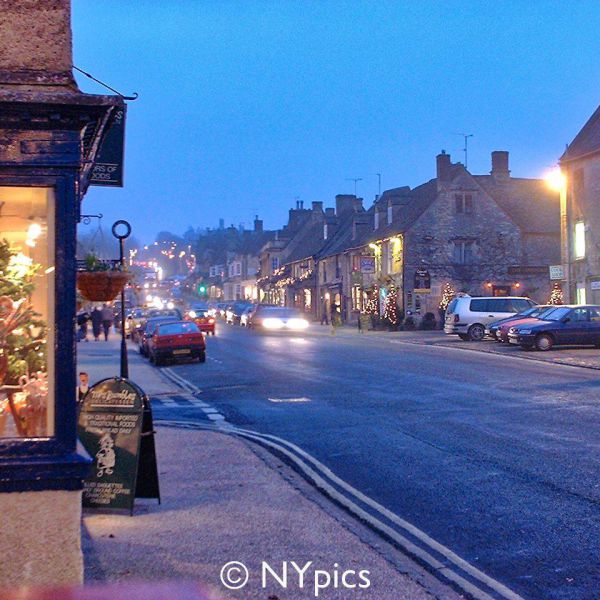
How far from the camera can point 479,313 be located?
125 feet

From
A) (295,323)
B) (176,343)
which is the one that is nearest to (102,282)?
(176,343)

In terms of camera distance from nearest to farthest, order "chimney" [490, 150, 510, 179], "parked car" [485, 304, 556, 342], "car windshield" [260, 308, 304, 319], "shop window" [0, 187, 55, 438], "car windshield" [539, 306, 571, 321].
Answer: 1. "shop window" [0, 187, 55, 438]
2. "car windshield" [539, 306, 571, 321]
3. "parked car" [485, 304, 556, 342]
4. "car windshield" [260, 308, 304, 319]
5. "chimney" [490, 150, 510, 179]

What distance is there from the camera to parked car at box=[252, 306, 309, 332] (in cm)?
5044

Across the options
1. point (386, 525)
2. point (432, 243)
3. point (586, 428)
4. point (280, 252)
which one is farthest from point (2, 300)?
point (280, 252)

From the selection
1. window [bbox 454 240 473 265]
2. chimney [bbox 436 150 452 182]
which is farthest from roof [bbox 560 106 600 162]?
window [bbox 454 240 473 265]

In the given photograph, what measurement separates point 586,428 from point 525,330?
60.4 feet

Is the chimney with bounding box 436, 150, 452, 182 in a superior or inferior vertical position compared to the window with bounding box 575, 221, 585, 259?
superior

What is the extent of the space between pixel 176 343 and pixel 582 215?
22.2m

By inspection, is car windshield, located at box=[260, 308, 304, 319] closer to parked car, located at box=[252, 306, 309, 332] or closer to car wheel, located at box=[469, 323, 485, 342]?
parked car, located at box=[252, 306, 309, 332]

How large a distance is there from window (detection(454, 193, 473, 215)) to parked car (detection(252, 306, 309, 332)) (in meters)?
11.6

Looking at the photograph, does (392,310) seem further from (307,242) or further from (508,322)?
(307,242)

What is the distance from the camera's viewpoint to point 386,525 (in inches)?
302

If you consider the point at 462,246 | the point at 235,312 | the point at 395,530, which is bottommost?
the point at 395,530

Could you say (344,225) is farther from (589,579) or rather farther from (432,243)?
(589,579)
